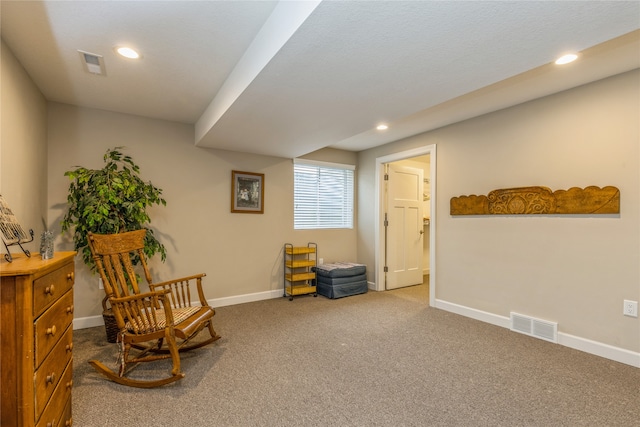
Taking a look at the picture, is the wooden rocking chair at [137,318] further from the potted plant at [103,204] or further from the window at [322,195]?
the window at [322,195]

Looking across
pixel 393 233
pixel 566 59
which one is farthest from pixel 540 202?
pixel 393 233

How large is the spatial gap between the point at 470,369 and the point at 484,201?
6.02ft

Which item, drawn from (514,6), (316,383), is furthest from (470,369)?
(514,6)

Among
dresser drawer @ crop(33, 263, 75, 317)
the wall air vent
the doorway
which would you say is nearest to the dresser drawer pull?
dresser drawer @ crop(33, 263, 75, 317)

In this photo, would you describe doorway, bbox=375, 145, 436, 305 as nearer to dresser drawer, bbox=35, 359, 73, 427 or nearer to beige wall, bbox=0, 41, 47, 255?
dresser drawer, bbox=35, 359, 73, 427

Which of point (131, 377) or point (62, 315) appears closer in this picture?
point (62, 315)

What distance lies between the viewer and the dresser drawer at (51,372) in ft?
3.92

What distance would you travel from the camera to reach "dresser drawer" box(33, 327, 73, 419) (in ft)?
3.92

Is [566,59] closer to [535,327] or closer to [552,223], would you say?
[552,223]

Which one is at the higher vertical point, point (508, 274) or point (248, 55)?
point (248, 55)

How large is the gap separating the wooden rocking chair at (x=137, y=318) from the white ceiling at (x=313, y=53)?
4.45 ft

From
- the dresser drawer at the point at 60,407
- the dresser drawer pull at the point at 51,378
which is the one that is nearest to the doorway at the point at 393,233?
the dresser drawer at the point at 60,407

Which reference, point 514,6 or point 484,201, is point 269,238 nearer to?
point 484,201

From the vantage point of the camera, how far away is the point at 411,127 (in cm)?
Answer: 386
